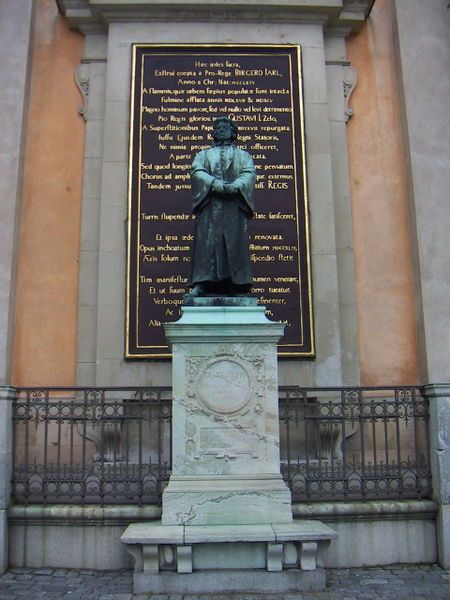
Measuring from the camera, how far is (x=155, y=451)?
30.1ft

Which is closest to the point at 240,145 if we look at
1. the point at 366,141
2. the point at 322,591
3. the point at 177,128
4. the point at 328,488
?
the point at 177,128

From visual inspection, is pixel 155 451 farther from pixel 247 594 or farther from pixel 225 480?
pixel 247 594

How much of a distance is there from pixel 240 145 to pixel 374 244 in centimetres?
271

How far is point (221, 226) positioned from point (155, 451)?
361 centimetres

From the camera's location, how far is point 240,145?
33.8 feet

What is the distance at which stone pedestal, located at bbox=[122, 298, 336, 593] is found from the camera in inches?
254

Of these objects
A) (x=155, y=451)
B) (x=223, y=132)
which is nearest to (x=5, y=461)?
(x=155, y=451)

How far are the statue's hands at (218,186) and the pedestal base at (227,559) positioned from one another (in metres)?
3.73

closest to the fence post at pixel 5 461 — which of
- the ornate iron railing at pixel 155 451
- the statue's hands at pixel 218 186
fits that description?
the ornate iron railing at pixel 155 451

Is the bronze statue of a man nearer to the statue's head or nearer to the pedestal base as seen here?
the statue's head

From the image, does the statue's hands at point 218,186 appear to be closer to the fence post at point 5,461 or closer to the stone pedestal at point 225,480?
the stone pedestal at point 225,480

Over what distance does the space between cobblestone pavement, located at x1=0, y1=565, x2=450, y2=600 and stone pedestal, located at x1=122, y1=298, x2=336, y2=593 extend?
174 millimetres

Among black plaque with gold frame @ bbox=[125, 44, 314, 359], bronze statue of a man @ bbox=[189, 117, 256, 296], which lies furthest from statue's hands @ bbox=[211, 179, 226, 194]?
black plaque with gold frame @ bbox=[125, 44, 314, 359]

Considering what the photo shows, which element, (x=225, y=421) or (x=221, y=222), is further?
(x=221, y=222)
